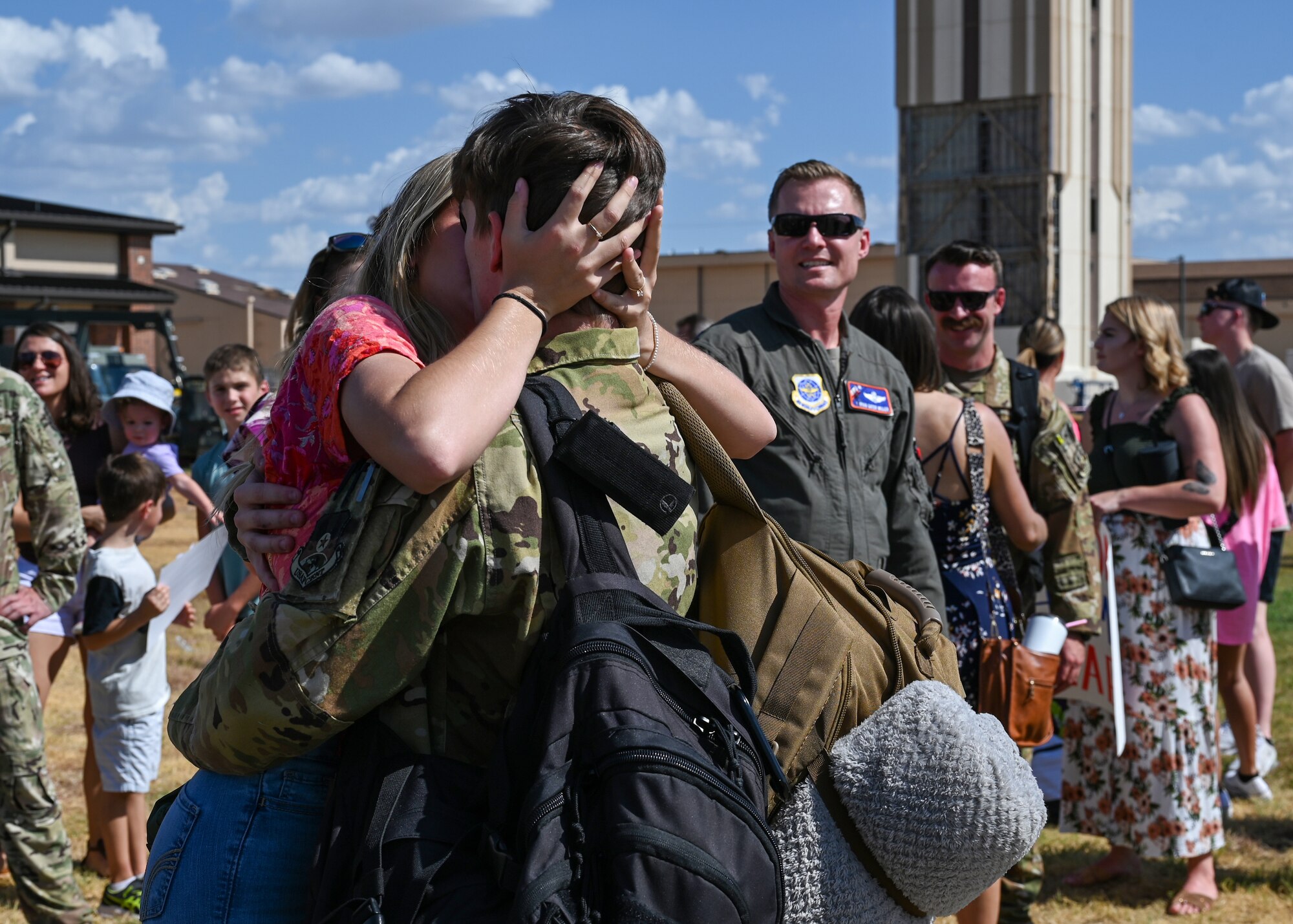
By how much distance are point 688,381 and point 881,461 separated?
1861mm

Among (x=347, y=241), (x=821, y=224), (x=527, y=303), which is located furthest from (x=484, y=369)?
(x=821, y=224)

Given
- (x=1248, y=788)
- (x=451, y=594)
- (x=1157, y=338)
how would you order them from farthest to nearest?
(x=1248, y=788) → (x=1157, y=338) → (x=451, y=594)

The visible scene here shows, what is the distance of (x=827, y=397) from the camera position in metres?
3.76

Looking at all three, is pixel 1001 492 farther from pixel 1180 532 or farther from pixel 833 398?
pixel 1180 532

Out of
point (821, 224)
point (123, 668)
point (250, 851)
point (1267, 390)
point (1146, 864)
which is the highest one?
point (821, 224)

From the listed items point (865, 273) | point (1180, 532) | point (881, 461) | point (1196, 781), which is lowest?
point (1196, 781)

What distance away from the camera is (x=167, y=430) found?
6.60 meters

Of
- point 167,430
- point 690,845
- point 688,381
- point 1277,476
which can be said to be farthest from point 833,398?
point 1277,476

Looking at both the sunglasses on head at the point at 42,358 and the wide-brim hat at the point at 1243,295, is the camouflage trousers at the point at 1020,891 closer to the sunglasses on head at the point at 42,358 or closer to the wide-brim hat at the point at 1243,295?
the wide-brim hat at the point at 1243,295

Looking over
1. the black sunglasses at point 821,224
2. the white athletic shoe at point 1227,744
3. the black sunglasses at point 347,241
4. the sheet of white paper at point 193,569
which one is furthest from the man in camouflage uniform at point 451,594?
the white athletic shoe at point 1227,744

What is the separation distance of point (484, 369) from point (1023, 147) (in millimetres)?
46751

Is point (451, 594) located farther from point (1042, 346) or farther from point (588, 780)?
point (1042, 346)

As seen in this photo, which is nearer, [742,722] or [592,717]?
[592,717]

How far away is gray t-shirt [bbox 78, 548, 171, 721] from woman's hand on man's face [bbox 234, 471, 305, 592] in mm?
3406
